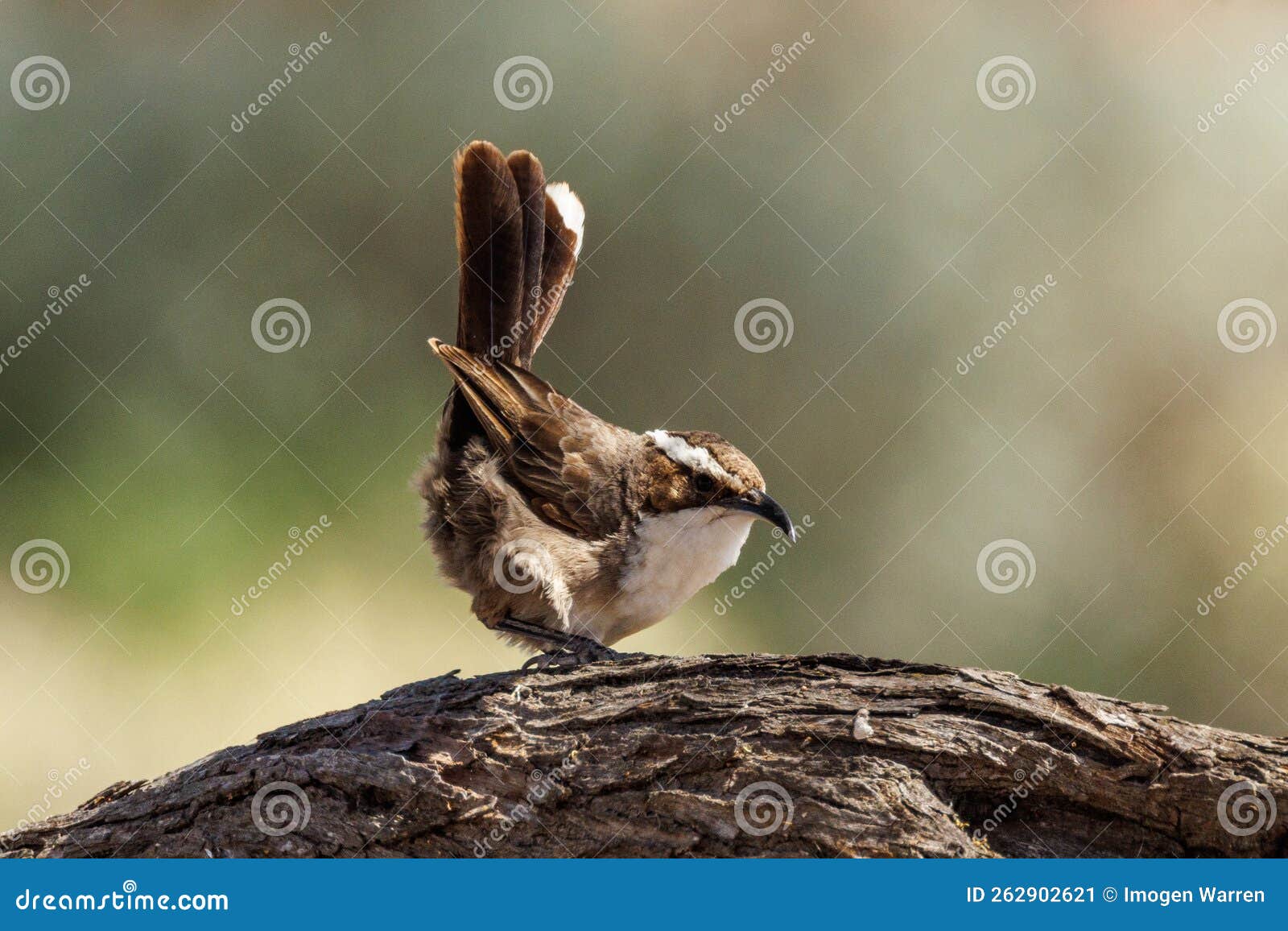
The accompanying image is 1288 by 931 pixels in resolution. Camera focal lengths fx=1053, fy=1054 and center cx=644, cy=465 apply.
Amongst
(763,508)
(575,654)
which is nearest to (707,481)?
(763,508)

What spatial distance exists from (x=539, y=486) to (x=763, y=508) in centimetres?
109

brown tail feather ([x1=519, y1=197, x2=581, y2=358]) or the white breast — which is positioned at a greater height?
brown tail feather ([x1=519, y1=197, x2=581, y2=358])

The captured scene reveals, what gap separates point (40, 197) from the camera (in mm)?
7055

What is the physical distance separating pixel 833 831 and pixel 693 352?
478 cm

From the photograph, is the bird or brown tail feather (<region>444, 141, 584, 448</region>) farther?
brown tail feather (<region>444, 141, 584, 448</region>)

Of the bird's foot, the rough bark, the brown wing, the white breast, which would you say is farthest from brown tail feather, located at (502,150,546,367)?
the rough bark

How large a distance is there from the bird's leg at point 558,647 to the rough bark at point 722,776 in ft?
1.84

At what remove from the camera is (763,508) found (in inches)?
187

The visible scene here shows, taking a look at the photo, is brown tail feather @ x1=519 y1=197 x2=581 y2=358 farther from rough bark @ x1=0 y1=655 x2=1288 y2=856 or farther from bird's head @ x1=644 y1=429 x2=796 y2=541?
rough bark @ x1=0 y1=655 x2=1288 y2=856

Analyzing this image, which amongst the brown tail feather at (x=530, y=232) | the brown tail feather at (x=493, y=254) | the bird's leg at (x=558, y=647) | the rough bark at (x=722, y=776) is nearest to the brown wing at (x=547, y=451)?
the brown tail feather at (x=493, y=254)

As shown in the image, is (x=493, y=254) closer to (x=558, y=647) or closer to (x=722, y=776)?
(x=558, y=647)

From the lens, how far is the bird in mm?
4816

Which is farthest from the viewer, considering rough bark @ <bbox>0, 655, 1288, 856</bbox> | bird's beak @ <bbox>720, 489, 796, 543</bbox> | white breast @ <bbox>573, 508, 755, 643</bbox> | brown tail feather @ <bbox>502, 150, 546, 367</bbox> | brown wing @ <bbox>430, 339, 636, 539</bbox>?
brown tail feather @ <bbox>502, 150, 546, 367</bbox>

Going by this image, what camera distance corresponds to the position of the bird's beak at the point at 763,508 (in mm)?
4730
